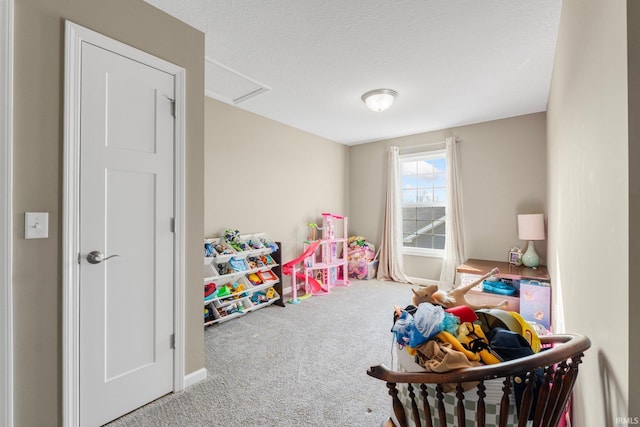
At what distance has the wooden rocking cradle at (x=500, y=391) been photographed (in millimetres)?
766

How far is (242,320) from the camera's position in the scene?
3.09 metres

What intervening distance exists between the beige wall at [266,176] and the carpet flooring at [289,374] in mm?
1183

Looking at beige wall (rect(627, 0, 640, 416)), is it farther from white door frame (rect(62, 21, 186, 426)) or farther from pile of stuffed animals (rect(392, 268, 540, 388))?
white door frame (rect(62, 21, 186, 426))

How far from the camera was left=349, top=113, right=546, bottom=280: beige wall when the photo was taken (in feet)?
11.7

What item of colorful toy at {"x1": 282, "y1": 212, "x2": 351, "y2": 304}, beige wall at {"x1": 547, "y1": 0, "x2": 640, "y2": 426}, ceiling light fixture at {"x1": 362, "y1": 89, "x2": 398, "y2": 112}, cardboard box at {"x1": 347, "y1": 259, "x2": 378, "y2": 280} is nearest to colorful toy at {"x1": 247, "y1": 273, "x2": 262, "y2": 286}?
colorful toy at {"x1": 282, "y1": 212, "x2": 351, "y2": 304}

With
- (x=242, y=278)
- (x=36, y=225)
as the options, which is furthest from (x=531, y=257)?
(x=36, y=225)

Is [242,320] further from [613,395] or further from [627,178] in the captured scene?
[627,178]

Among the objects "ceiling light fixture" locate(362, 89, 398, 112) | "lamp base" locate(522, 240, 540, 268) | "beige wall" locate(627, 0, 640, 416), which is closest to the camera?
"beige wall" locate(627, 0, 640, 416)

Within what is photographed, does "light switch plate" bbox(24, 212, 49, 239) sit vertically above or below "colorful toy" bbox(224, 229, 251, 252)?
above

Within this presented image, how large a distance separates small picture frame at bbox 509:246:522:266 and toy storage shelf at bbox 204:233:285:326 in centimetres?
293

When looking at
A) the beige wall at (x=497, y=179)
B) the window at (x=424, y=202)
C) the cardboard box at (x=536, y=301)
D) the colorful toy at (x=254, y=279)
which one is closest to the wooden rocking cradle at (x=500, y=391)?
the cardboard box at (x=536, y=301)

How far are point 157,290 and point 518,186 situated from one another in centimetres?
417

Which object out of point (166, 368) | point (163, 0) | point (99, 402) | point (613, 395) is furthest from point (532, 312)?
point (163, 0)

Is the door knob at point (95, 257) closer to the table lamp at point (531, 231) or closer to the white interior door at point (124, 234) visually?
the white interior door at point (124, 234)
